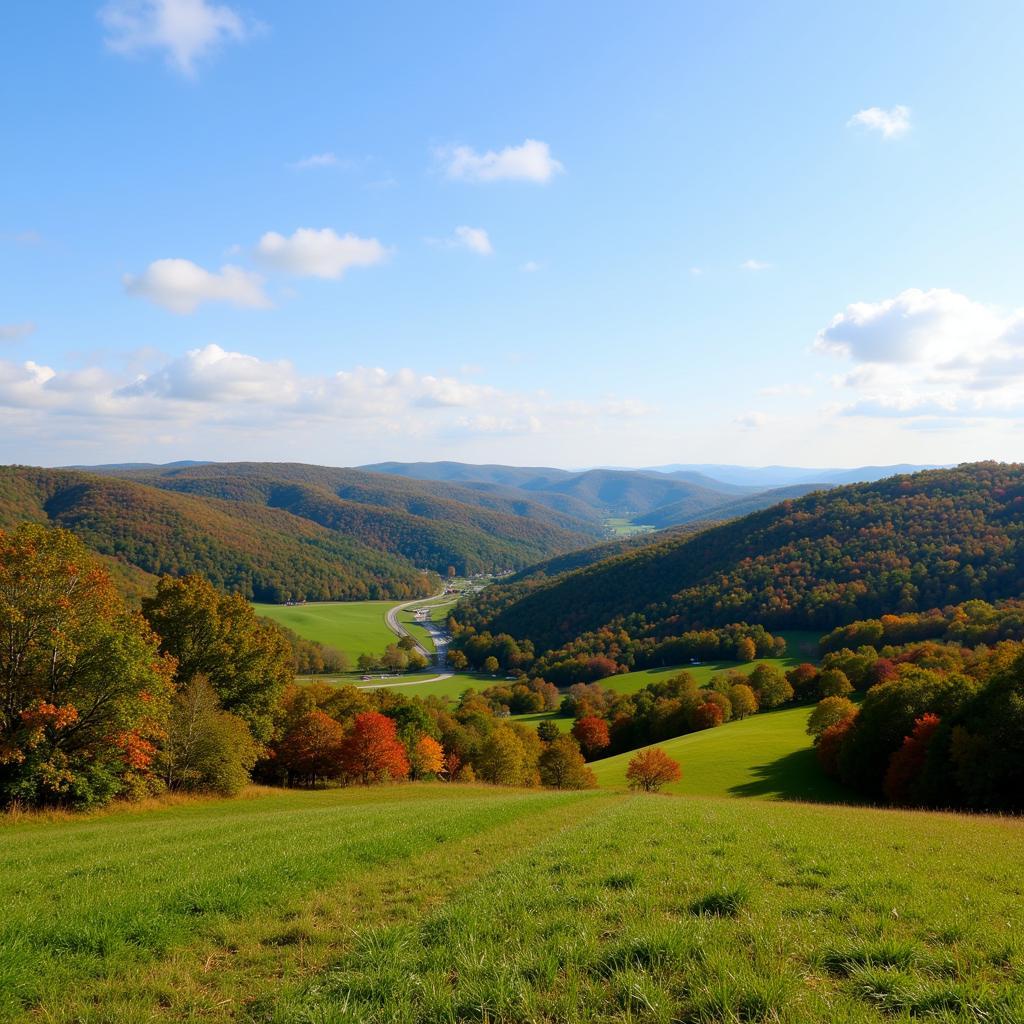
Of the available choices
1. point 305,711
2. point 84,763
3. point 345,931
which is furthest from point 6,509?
point 345,931

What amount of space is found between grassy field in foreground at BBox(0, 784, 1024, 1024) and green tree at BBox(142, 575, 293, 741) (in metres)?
22.3

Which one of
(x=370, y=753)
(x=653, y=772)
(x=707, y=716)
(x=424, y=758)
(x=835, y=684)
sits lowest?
(x=707, y=716)

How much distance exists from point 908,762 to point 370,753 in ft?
118

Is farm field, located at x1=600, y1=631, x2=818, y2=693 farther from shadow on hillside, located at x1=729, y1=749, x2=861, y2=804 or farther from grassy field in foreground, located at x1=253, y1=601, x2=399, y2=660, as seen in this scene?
grassy field in foreground, located at x1=253, y1=601, x2=399, y2=660

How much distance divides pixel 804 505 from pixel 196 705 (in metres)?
182

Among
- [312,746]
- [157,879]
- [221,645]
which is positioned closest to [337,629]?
[312,746]

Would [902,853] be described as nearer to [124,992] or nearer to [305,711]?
[124,992]

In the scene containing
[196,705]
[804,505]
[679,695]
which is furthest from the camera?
[804,505]

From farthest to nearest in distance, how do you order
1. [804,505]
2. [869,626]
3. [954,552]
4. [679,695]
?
[804,505] < [954,552] < [869,626] < [679,695]

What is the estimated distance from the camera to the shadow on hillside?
41.3 metres

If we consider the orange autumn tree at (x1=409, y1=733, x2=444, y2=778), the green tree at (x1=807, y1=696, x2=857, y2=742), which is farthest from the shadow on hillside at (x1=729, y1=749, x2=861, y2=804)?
the orange autumn tree at (x1=409, y1=733, x2=444, y2=778)

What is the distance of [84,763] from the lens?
2264cm

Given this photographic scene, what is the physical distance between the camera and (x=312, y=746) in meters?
38.9

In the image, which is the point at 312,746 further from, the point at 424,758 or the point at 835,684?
the point at 835,684
